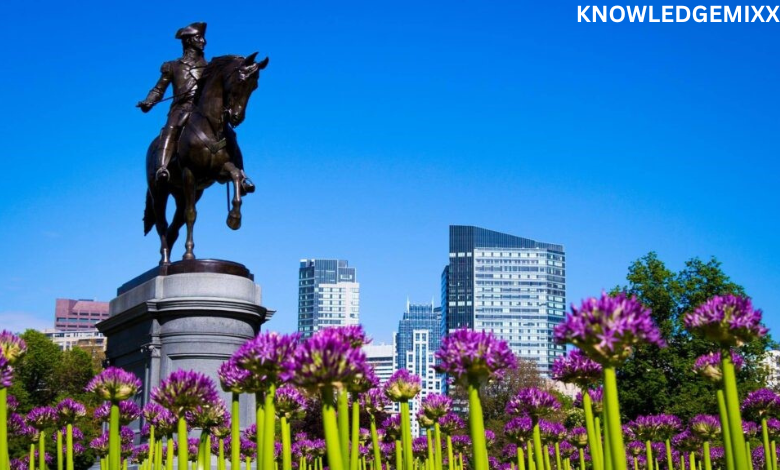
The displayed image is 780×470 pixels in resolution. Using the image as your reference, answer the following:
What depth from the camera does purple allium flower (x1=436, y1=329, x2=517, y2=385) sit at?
17.4 ft

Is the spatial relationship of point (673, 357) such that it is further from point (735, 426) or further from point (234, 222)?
point (735, 426)

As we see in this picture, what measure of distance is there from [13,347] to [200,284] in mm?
11198

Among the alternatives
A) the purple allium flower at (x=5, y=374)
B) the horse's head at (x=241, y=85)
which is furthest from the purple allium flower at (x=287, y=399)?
the horse's head at (x=241, y=85)

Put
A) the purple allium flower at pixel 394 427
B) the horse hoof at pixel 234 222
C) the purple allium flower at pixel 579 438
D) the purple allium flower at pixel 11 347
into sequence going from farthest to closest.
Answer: the horse hoof at pixel 234 222 < the purple allium flower at pixel 579 438 < the purple allium flower at pixel 394 427 < the purple allium flower at pixel 11 347

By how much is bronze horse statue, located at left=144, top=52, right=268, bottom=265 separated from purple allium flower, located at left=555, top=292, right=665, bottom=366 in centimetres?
1351

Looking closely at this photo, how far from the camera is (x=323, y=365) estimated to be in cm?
473

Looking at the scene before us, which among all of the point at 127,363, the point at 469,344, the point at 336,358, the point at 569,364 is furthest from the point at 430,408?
the point at 127,363

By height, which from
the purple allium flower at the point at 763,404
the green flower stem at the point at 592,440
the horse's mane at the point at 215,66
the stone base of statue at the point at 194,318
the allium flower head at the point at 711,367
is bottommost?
the green flower stem at the point at 592,440

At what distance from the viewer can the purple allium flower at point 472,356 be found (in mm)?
5312

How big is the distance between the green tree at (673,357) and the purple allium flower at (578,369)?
37279 millimetres

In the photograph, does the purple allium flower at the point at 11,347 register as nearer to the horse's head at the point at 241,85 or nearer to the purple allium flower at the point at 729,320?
the purple allium flower at the point at 729,320

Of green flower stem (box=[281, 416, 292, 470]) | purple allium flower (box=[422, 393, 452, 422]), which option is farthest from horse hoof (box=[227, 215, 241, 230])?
green flower stem (box=[281, 416, 292, 470])

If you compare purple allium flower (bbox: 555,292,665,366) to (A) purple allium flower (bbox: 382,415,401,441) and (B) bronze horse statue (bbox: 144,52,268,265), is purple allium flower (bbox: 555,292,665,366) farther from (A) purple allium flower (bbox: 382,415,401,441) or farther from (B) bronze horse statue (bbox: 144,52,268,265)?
(B) bronze horse statue (bbox: 144,52,268,265)

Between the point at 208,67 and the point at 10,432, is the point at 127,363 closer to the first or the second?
the point at 208,67
